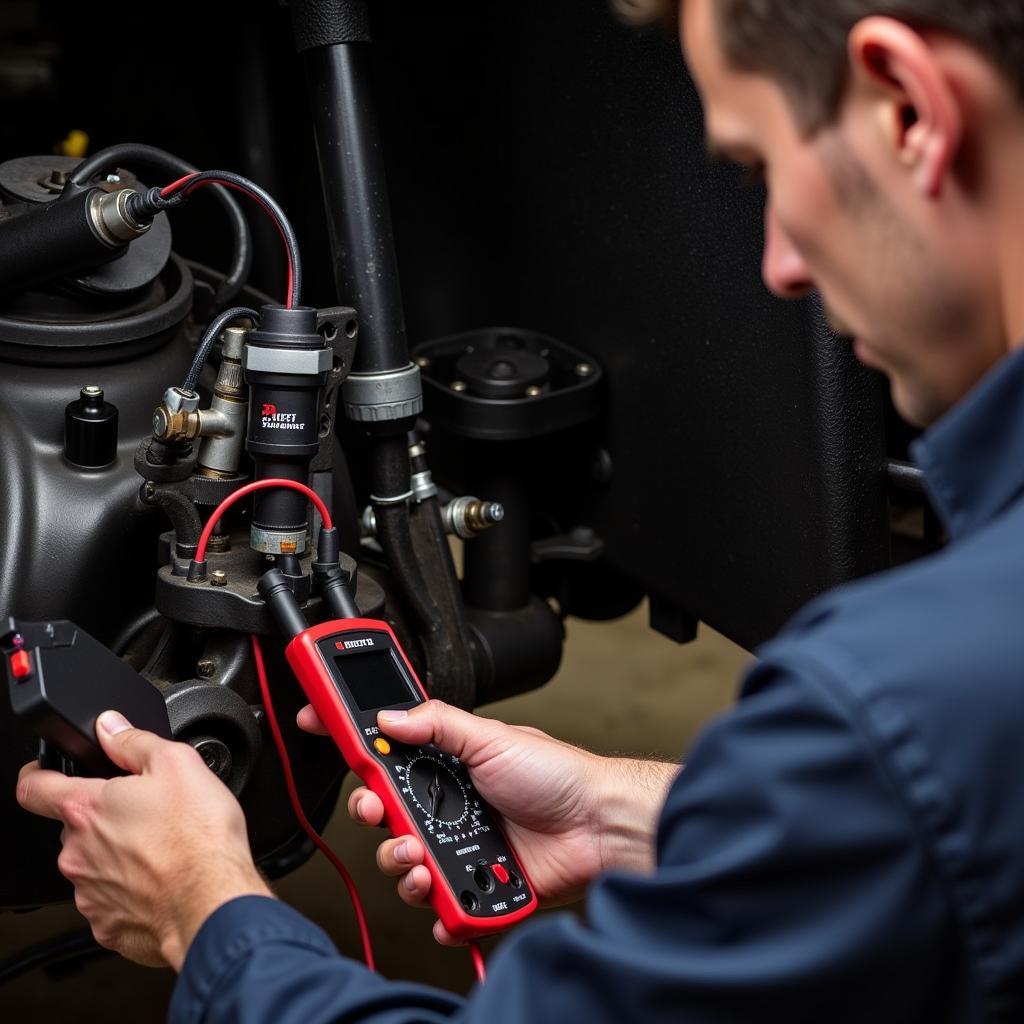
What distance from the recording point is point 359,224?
0.99m

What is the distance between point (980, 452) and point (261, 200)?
0.52 meters

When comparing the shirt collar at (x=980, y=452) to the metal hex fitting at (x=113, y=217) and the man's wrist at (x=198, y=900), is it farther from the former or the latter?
the metal hex fitting at (x=113, y=217)

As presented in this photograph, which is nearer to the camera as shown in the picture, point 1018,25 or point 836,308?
point 1018,25

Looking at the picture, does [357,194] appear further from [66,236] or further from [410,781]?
[410,781]

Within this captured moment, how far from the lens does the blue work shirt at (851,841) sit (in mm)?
436

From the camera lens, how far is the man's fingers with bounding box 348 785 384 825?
0.82m

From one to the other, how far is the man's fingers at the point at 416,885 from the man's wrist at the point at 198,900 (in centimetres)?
14

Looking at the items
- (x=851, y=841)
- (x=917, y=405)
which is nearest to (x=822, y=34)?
(x=917, y=405)

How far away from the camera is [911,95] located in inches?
19.6

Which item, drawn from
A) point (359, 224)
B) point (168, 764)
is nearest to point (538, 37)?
point (359, 224)

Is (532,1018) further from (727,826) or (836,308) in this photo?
(836,308)

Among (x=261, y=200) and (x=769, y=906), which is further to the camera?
(x=261, y=200)

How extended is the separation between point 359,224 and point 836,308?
0.48 m

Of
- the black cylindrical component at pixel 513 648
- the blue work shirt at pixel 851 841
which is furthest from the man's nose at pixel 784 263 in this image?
the black cylindrical component at pixel 513 648
